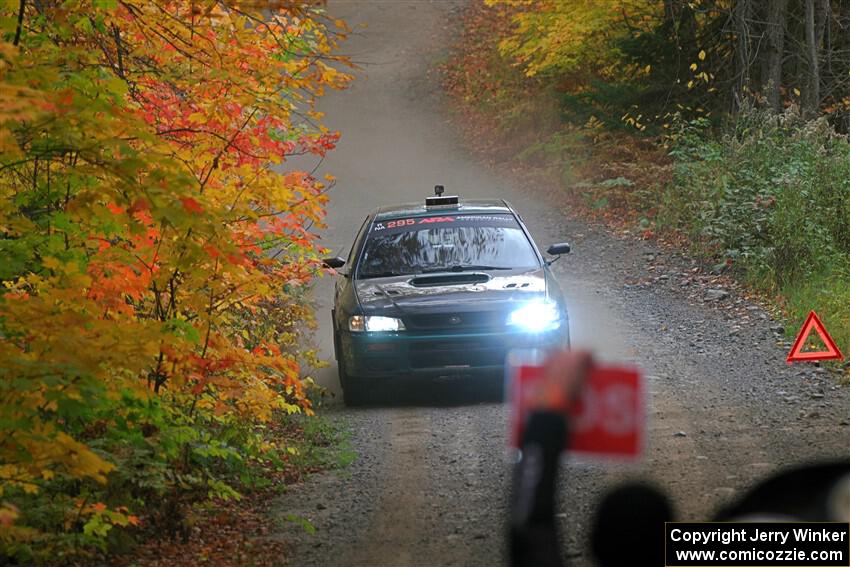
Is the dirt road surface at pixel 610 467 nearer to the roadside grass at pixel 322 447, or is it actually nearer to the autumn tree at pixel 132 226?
the roadside grass at pixel 322 447

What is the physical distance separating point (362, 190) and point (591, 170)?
229 inches

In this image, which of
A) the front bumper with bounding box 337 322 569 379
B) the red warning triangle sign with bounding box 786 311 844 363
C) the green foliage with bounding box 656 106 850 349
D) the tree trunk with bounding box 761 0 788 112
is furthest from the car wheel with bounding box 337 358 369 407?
the tree trunk with bounding box 761 0 788 112

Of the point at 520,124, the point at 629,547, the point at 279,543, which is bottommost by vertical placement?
the point at 279,543

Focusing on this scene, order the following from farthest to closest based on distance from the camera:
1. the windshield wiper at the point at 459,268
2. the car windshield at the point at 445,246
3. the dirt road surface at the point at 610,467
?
the car windshield at the point at 445,246 < the windshield wiper at the point at 459,268 < the dirt road surface at the point at 610,467

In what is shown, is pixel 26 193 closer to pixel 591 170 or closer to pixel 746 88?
pixel 746 88

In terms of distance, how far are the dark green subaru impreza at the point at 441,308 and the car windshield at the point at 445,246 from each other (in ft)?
0.03

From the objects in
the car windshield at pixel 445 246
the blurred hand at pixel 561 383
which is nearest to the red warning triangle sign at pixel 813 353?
the car windshield at pixel 445 246

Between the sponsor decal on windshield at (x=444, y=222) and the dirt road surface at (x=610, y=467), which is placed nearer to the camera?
the dirt road surface at (x=610, y=467)

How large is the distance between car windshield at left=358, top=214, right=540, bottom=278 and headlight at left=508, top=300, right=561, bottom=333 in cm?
103

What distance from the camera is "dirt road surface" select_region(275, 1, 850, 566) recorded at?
622 cm

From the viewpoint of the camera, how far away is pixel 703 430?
27.0 ft

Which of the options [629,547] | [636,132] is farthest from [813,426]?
[636,132]

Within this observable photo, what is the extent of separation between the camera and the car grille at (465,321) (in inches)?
374

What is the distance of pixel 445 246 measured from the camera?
10.8m
